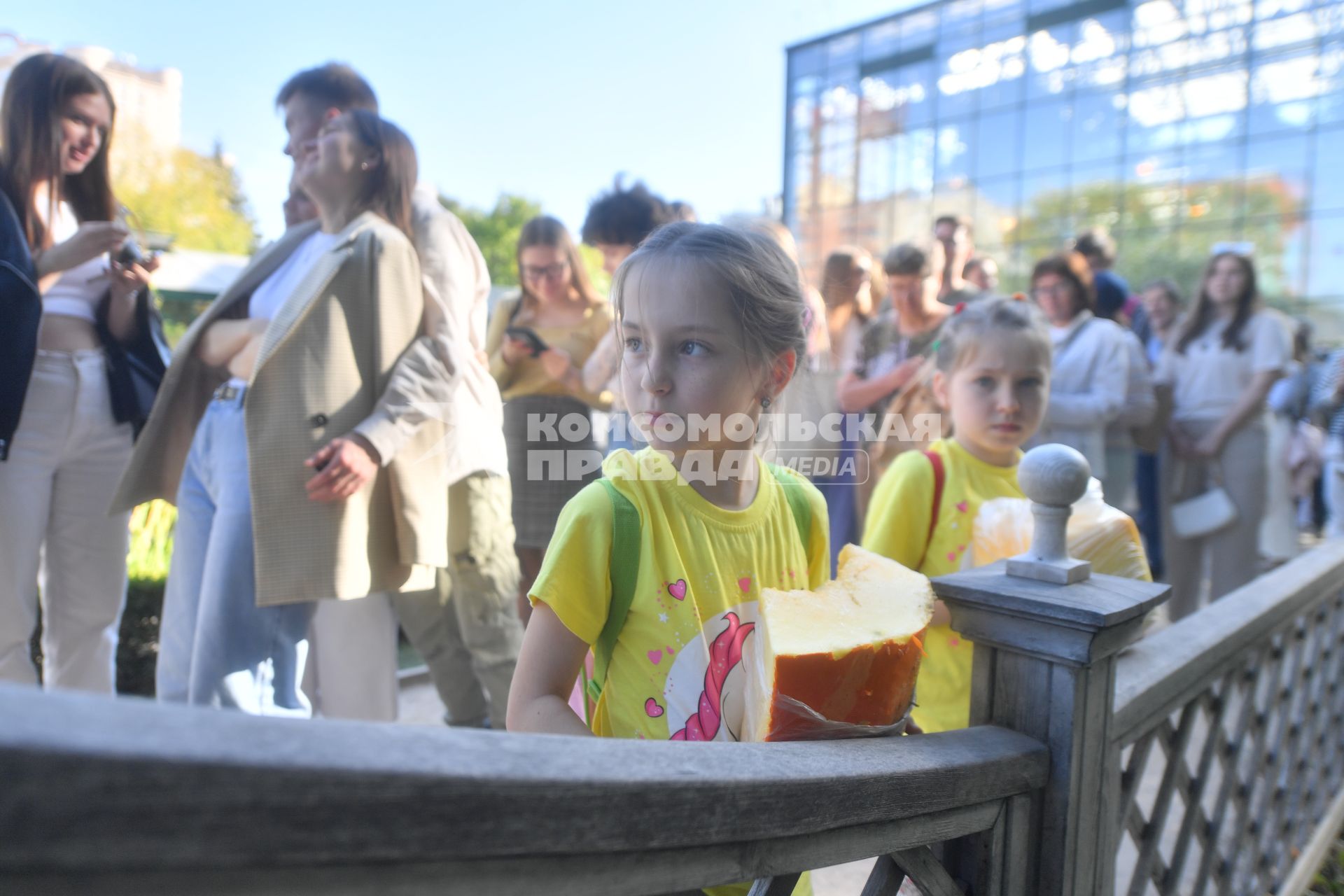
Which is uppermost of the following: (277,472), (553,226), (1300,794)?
(553,226)

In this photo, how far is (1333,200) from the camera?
16625 millimetres

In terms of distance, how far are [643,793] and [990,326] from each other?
1.70 metres

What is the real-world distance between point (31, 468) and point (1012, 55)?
22.4 meters

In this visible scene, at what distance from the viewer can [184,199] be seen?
29812 millimetres

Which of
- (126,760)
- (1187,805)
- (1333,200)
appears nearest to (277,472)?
(126,760)

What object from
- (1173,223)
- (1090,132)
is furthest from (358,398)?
(1090,132)

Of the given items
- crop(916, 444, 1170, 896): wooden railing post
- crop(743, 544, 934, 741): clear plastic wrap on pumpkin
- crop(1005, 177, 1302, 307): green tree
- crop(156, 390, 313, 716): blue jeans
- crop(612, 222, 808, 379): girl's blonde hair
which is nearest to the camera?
crop(743, 544, 934, 741): clear plastic wrap on pumpkin

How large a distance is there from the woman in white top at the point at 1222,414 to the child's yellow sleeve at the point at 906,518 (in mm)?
2998

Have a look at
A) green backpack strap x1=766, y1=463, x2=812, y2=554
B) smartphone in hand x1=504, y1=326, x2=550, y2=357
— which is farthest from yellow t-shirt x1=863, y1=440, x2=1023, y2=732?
smartphone in hand x1=504, y1=326, x2=550, y2=357

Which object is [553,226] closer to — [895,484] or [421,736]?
[895,484]

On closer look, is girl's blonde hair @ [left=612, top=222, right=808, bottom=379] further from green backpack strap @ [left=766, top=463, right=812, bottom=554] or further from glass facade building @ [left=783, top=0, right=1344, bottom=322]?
glass facade building @ [left=783, top=0, right=1344, bottom=322]

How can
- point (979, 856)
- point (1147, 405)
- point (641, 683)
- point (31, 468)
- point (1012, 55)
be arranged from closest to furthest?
1. point (979, 856)
2. point (641, 683)
3. point (31, 468)
4. point (1147, 405)
5. point (1012, 55)

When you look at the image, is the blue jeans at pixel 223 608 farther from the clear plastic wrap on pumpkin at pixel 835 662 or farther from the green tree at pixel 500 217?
the green tree at pixel 500 217

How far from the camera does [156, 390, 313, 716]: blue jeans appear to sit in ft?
6.89
